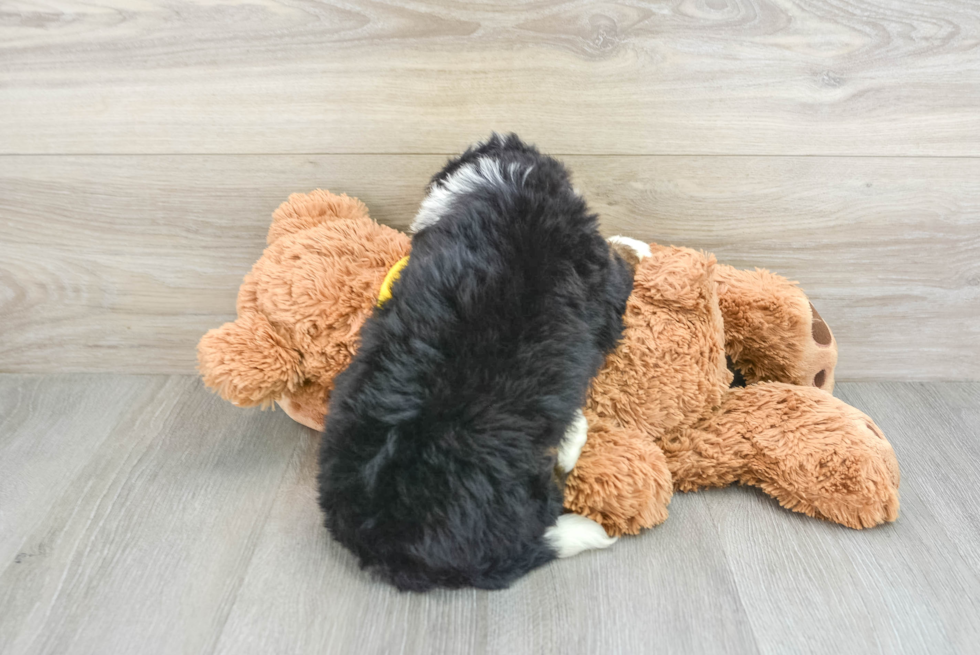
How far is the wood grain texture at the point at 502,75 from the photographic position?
682 mm

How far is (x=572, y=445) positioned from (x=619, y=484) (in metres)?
0.06

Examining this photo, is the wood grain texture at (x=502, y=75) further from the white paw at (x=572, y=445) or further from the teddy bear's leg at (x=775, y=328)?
the white paw at (x=572, y=445)

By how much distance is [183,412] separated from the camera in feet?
2.69

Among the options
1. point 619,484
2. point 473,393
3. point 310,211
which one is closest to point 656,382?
point 619,484

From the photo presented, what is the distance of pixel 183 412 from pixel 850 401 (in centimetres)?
87

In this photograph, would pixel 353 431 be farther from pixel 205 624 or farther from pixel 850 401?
pixel 850 401

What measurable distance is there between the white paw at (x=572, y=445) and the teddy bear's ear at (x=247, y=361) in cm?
28

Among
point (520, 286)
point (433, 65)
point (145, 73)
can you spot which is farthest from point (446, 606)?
point (145, 73)

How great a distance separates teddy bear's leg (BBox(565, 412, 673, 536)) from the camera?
591 millimetres

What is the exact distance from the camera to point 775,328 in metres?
0.70

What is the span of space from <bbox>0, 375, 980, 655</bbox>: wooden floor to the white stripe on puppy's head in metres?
0.33

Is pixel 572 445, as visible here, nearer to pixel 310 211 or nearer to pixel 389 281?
pixel 389 281

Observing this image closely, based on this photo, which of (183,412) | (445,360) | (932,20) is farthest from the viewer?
(183,412)

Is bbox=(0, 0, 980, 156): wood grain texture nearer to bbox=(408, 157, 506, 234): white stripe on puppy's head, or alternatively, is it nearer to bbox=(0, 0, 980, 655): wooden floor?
bbox=(0, 0, 980, 655): wooden floor
